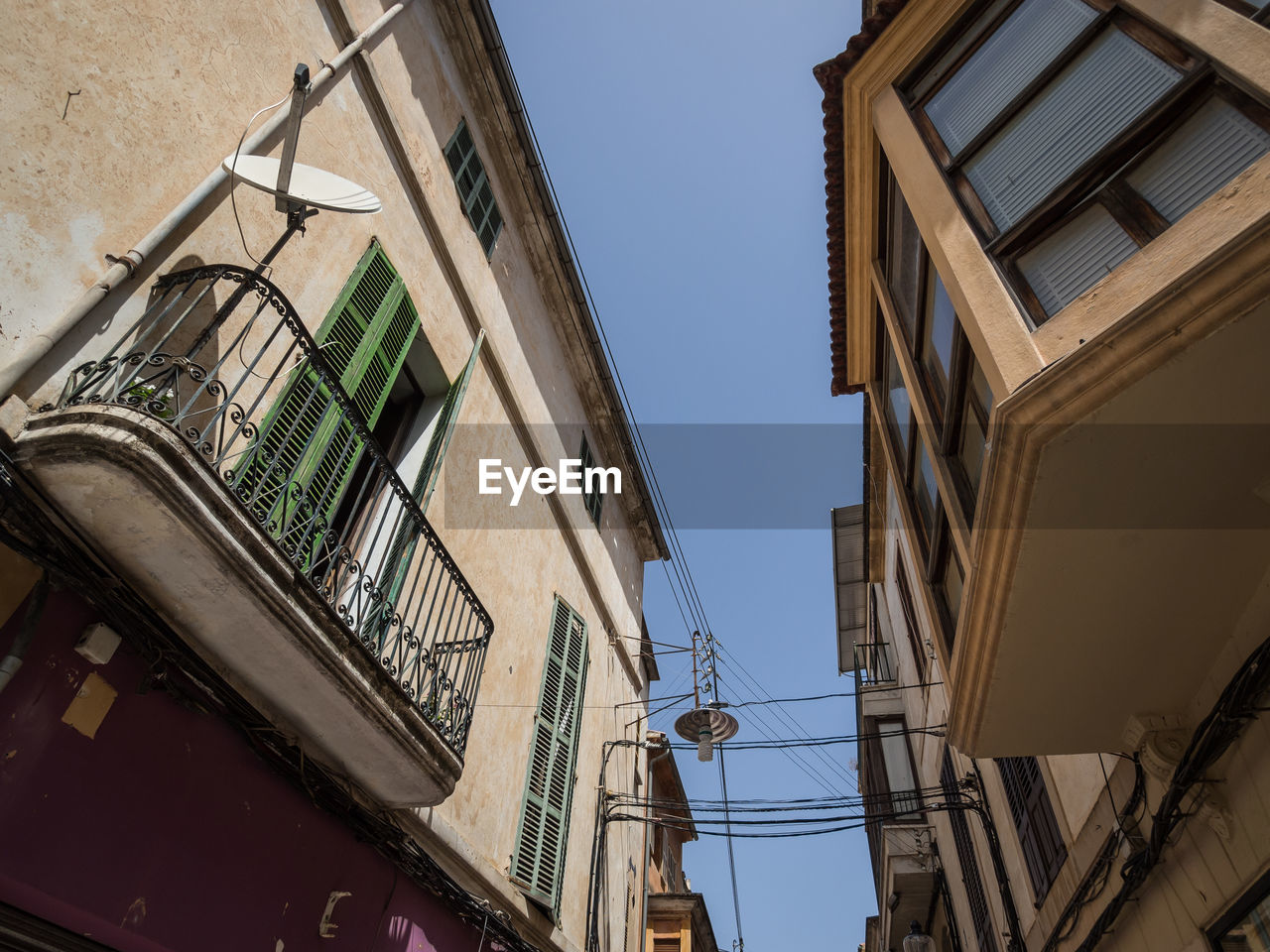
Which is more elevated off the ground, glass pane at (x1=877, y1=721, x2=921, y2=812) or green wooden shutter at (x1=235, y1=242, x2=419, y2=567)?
glass pane at (x1=877, y1=721, x2=921, y2=812)

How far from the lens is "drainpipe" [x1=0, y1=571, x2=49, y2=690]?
3.12 m

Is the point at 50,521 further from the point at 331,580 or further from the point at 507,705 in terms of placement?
the point at 507,705

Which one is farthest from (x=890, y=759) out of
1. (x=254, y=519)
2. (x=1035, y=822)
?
(x=254, y=519)

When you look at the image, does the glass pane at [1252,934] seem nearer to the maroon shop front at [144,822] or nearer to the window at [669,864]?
the maroon shop front at [144,822]

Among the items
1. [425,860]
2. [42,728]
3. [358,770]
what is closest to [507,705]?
[425,860]

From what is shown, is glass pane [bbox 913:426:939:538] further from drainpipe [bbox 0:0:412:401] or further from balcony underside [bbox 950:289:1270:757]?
drainpipe [bbox 0:0:412:401]

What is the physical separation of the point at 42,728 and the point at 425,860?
306cm

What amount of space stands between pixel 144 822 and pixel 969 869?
10.7 meters

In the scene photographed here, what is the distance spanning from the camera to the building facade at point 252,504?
10.9ft

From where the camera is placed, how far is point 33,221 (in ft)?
11.7

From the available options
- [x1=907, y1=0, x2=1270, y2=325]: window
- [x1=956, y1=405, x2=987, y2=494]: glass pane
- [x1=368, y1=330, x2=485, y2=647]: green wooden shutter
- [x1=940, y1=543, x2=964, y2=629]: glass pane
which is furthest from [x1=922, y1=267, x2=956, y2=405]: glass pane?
[x1=368, y1=330, x2=485, y2=647]: green wooden shutter

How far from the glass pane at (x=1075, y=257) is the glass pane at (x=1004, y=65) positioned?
4.35ft

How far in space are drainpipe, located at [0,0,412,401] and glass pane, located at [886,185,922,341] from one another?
4.79 metres

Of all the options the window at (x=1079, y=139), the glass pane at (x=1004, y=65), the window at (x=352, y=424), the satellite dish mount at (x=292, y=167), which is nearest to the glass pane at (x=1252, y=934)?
the window at (x=1079, y=139)
